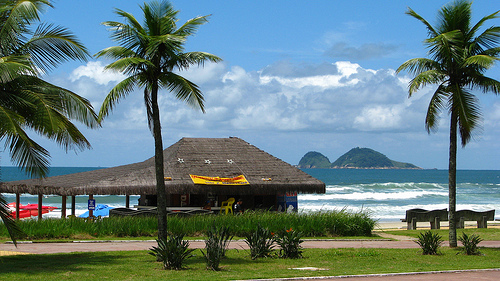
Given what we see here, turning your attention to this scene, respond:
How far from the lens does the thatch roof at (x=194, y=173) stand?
887 inches

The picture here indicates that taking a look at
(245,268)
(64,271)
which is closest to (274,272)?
(245,268)

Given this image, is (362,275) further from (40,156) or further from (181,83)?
(40,156)

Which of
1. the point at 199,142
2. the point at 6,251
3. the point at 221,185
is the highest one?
the point at 199,142

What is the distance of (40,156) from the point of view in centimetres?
1305

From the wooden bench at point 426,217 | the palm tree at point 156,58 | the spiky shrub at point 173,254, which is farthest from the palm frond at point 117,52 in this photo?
the wooden bench at point 426,217

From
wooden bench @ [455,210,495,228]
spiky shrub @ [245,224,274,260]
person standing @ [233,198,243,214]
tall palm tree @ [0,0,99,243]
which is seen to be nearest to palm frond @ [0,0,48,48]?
tall palm tree @ [0,0,99,243]

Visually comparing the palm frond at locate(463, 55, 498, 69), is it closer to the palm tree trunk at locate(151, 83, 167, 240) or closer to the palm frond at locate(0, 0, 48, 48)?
the palm tree trunk at locate(151, 83, 167, 240)

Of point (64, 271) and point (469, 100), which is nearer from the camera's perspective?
point (64, 271)

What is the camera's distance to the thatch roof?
22.5m

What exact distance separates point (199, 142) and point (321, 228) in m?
8.27

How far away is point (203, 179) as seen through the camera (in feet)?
77.7

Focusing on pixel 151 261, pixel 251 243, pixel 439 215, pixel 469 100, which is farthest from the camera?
pixel 439 215

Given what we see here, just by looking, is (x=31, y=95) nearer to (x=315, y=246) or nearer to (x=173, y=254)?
(x=173, y=254)

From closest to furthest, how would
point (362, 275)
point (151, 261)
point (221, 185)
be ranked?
1. point (362, 275)
2. point (151, 261)
3. point (221, 185)
